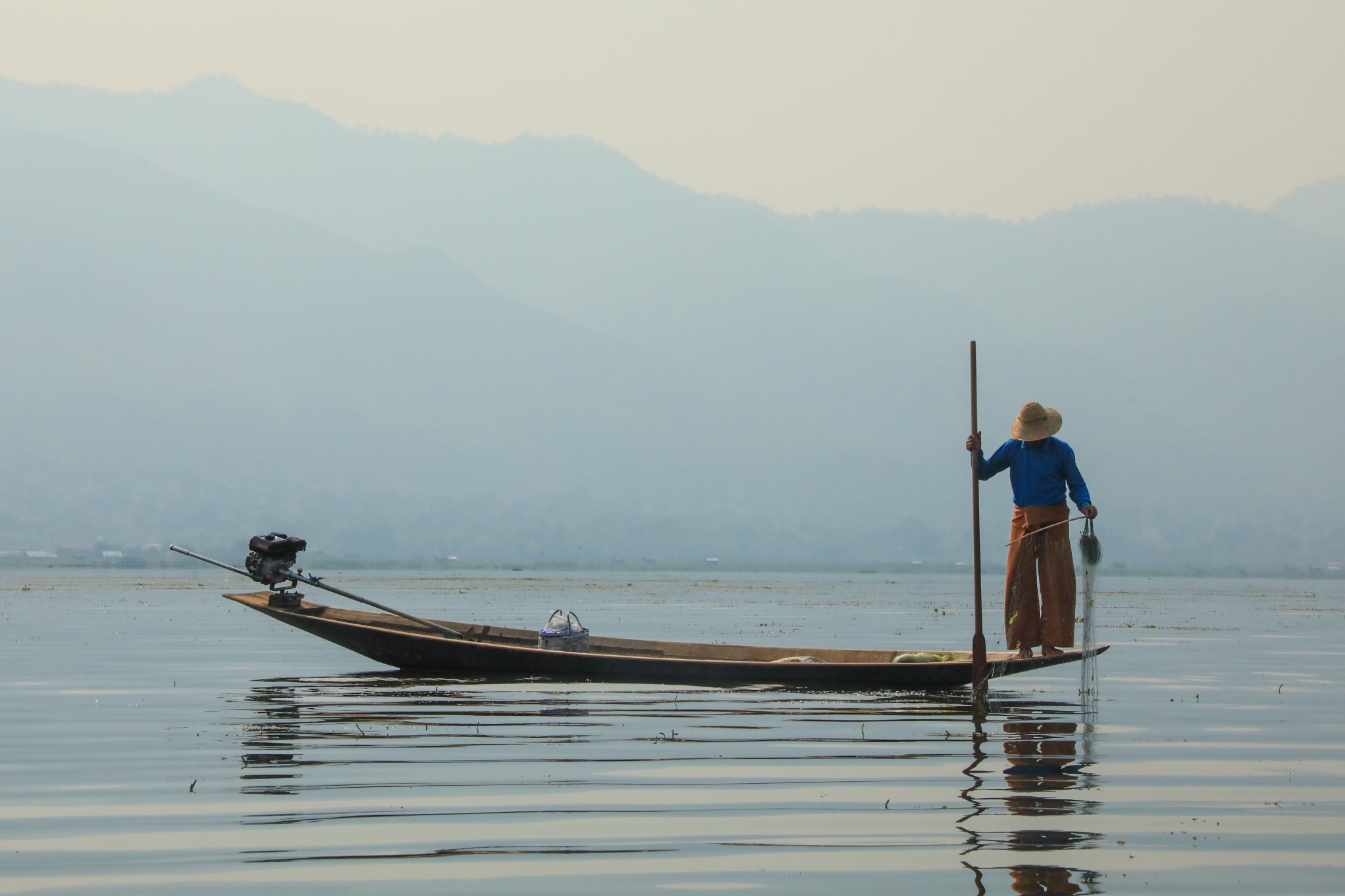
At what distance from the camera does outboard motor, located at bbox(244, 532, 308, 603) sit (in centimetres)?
2008

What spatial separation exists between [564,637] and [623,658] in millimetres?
1982

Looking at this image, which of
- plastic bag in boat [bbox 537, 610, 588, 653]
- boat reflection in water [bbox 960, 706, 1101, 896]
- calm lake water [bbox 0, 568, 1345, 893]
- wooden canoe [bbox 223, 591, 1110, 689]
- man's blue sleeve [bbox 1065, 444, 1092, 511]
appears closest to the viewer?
boat reflection in water [bbox 960, 706, 1101, 896]

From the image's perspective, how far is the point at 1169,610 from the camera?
174 ft

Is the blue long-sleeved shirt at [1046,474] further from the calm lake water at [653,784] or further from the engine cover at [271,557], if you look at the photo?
the engine cover at [271,557]

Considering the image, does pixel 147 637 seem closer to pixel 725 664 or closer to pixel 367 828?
pixel 725 664

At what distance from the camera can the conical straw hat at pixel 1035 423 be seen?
50.4ft

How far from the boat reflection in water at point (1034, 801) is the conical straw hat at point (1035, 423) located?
2981mm

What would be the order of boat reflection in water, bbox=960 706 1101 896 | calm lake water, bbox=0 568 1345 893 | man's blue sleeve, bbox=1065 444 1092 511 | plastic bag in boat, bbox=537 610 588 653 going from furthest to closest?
1. plastic bag in boat, bbox=537 610 588 653
2. man's blue sleeve, bbox=1065 444 1092 511
3. calm lake water, bbox=0 568 1345 893
4. boat reflection in water, bbox=960 706 1101 896

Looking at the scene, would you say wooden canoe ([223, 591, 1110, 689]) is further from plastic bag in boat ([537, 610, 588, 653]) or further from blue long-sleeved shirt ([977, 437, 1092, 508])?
blue long-sleeved shirt ([977, 437, 1092, 508])

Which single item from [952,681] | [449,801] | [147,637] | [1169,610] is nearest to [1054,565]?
[952,681]

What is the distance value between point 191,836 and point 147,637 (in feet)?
74.6

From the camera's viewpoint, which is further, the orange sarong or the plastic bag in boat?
the plastic bag in boat

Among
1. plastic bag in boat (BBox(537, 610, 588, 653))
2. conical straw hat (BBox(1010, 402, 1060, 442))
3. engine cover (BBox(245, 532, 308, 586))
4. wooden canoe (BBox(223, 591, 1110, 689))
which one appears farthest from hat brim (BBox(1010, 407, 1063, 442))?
engine cover (BBox(245, 532, 308, 586))

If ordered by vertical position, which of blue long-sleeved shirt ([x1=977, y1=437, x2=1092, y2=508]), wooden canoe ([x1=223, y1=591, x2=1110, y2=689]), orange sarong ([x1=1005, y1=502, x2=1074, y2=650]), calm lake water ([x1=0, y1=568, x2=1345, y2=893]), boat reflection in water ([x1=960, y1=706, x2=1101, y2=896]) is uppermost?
blue long-sleeved shirt ([x1=977, y1=437, x2=1092, y2=508])
